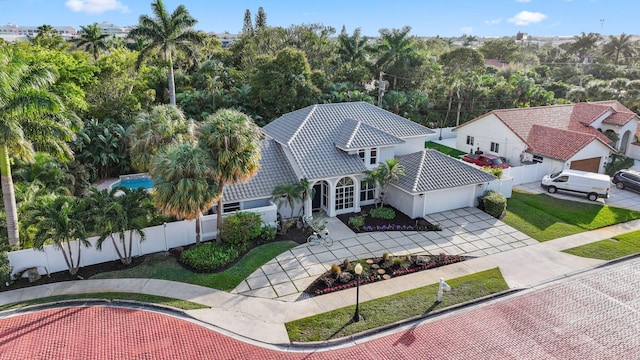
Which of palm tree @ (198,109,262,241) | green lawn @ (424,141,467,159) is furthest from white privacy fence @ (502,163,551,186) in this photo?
palm tree @ (198,109,262,241)

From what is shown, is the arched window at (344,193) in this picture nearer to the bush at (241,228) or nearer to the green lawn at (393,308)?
the bush at (241,228)

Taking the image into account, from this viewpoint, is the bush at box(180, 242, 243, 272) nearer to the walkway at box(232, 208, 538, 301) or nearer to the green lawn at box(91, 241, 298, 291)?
the green lawn at box(91, 241, 298, 291)

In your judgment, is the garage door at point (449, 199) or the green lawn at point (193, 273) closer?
the green lawn at point (193, 273)

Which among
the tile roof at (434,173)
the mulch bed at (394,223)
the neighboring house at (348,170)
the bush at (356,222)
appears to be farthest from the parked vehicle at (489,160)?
the bush at (356,222)

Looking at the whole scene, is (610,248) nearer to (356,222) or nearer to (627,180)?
(627,180)

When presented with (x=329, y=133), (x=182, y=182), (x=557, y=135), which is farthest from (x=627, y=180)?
(x=182, y=182)

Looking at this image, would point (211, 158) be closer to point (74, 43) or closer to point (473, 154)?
point (473, 154)
